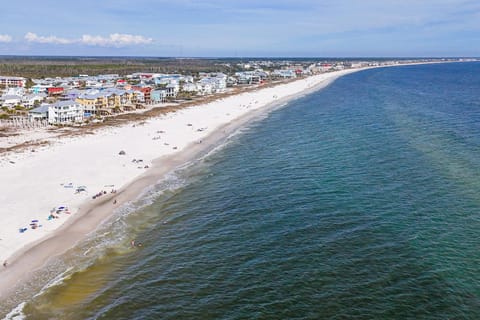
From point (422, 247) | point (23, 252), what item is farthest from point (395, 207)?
point (23, 252)

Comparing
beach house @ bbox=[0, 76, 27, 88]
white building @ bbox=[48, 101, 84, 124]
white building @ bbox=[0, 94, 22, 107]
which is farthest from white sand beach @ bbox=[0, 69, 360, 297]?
beach house @ bbox=[0, 76, 27, 88]

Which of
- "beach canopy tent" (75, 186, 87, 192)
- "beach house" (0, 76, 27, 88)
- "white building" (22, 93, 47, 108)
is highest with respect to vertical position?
"beach house" (0, 76, 27, 88)

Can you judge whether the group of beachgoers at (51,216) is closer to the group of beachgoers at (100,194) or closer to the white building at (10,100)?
the group of beachgoers at (100,194)

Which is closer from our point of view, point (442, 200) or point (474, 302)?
point (474, 302)

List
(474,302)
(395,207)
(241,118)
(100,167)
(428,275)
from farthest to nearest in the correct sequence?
(241,118) < (100,167) < (395,207) < (428,275) < (474,302)

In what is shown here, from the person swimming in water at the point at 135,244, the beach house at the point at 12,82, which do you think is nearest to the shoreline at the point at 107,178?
the person swimming in water at the point at 135,244

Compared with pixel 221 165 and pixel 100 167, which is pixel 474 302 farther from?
pixel 100 167

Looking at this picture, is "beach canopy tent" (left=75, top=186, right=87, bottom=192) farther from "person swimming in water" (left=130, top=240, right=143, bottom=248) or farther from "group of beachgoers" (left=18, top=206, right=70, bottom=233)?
"person swimming in water" (left=130, top=240, right=143, bottom=248)
